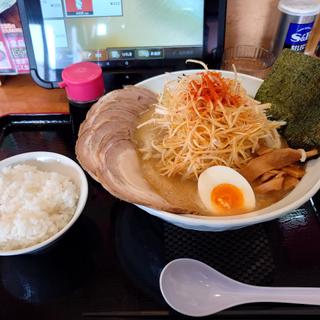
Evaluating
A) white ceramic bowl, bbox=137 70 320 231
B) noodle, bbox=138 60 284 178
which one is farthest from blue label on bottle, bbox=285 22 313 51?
white ceramic bowl, bbox=137 70 320 231

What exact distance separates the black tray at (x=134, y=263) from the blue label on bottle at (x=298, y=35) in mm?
563

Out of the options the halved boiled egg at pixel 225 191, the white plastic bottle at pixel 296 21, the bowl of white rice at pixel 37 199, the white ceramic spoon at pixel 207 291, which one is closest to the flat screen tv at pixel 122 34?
the white plastic bottle at pixel 296 21

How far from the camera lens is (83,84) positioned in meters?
0.97

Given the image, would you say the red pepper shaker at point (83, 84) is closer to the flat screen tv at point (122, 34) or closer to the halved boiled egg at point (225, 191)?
the flat screen tv at point (122, 34)

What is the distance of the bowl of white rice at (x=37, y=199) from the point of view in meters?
0.76

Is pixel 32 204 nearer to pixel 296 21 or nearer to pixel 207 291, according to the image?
pixel 207 291

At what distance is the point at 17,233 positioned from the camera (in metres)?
0.77

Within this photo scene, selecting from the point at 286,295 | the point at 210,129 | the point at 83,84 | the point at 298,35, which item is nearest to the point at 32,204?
the point at 83,84

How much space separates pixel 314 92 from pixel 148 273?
0.62 metres

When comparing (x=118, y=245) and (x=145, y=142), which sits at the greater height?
(x=145, y=142)

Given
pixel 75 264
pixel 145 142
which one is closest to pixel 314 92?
pixel 145 142

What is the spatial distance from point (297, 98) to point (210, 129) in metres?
0.25

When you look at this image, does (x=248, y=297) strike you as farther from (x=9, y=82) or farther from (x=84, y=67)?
(x=9, y=82)

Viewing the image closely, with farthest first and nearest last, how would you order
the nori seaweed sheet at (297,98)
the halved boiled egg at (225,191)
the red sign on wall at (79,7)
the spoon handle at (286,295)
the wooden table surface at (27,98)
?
the wooden table surface at (27,98) → the red sign on wall at (79,7) → the nori seaweed sheet at (297,98) → the halved boiled egg at (225,191) → the spoon handle at (286,295)
